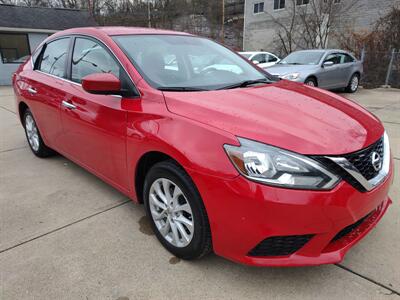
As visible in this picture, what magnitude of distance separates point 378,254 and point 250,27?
3060 cm

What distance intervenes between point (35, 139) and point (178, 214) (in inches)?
120

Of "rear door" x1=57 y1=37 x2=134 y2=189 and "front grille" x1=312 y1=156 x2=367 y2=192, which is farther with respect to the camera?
→ "rear door" x1=57 y1=37 x2=134 y2=189

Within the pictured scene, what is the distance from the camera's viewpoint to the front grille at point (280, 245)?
6.10 ft

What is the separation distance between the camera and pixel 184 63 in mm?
2945

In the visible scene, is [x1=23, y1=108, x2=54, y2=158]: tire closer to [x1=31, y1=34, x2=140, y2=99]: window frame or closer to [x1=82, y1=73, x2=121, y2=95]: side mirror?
[x1=31, y1=34, x2=140, y2=99]: window frame

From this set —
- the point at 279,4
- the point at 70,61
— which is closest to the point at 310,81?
the point at 70,61

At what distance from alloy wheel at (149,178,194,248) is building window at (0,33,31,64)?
16.6 meters

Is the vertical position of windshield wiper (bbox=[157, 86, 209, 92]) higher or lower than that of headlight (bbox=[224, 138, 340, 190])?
higher

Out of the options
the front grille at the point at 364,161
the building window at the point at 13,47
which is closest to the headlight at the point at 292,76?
the front grille at the point at 364,161

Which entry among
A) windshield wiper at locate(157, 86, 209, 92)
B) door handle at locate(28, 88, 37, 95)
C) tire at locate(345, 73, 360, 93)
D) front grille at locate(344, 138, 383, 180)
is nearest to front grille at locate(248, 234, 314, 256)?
front grille at locate(344, 138, 383, 180)

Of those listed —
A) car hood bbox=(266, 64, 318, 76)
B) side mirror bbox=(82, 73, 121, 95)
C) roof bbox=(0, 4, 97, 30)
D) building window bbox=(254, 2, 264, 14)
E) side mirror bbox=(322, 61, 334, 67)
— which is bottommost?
car hood bbox=(266, 64, 318, 76)

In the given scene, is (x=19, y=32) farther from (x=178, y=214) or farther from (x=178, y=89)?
(x=178, y=214)

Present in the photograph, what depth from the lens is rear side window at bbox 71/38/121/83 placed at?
9.23ft

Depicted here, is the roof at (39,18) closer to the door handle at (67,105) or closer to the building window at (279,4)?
the door handle at (67,105)
